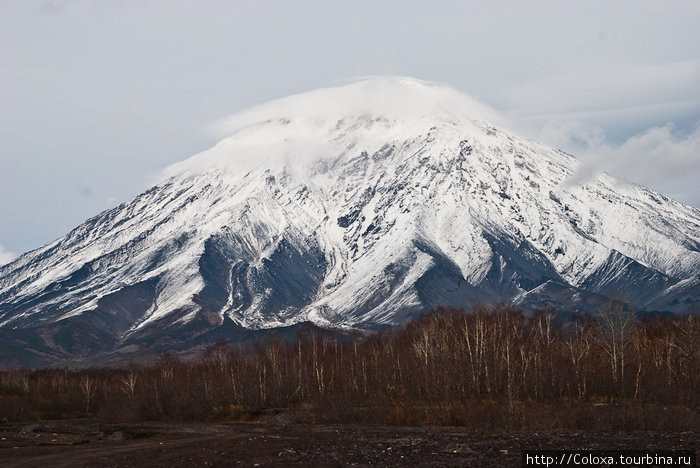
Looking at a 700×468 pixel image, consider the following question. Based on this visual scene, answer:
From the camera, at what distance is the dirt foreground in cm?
4959

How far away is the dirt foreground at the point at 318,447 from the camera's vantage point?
49.6 metres

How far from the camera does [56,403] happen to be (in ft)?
443

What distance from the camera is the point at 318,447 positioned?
194ft

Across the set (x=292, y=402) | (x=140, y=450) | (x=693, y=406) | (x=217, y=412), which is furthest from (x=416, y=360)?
(x=140, y=450)

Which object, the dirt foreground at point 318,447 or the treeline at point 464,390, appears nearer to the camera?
the dirt foreground at point 318,447

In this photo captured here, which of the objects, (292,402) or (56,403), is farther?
(56,403)

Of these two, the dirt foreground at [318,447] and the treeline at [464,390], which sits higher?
the treeline at [464,390]

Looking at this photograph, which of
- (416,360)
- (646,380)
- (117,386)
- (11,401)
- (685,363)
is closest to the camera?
(646,380)

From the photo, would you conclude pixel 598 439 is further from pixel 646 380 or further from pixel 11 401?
pixel 11 401

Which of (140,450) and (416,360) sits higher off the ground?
(416,360)

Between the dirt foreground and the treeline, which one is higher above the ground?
the treeline

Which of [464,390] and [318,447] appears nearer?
[318,447]

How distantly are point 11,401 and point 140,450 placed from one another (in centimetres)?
7547

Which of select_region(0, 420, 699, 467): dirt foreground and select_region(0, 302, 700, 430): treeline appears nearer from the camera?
select_region(0, 420, 699, 467): dirt foreground
